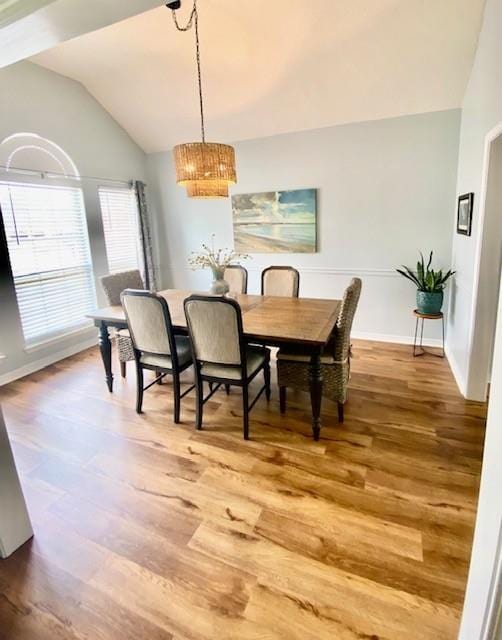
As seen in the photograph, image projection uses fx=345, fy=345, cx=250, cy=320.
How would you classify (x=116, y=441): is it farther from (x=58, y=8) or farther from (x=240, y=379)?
(x=58, y=8)

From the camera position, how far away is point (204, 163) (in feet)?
8.61

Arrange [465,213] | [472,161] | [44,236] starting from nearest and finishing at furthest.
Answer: [472,161], [465,213], [44,236]

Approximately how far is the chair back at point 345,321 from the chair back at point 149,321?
1.20m

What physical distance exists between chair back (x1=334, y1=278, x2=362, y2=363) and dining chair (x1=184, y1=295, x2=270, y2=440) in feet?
1.98

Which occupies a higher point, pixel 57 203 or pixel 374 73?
pixel 374 73

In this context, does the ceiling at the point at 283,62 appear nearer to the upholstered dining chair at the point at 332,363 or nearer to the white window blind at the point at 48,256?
the white window blind at the point at 48,256

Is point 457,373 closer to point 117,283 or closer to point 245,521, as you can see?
point 245,521

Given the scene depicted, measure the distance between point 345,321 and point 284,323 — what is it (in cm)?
45

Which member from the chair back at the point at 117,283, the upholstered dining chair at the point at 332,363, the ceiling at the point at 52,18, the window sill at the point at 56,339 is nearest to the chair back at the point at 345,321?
the upholstered dining chair at the point at 332,363

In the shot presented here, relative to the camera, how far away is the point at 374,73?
3307mm

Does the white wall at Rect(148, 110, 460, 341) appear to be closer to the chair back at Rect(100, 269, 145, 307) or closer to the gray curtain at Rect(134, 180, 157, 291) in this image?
the gray curtain at Rect(134, 180, 157, 291)

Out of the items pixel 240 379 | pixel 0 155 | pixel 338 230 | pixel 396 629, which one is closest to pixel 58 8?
pixel 240 379

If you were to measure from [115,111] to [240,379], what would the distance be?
402 centimetres

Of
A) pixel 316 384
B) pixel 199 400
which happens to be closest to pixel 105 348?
pixel 199 400
